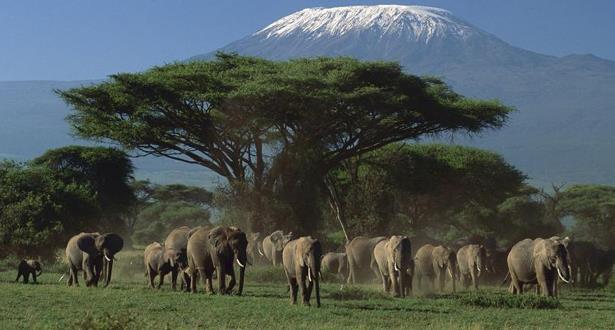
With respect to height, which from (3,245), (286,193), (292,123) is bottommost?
(3,245)

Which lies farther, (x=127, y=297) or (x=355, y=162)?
(x=355, y=162)

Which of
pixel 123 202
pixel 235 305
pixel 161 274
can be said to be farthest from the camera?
pixel 123 202

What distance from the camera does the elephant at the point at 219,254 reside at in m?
24.7

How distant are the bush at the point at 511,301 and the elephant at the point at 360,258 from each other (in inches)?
412

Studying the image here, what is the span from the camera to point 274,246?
3966 centimetres

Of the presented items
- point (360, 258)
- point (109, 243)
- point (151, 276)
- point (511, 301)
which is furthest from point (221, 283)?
point (360, 258)

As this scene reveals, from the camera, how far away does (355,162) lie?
53750 millimetres

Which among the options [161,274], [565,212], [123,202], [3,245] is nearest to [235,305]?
[161,274]

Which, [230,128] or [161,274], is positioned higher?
[230,128]

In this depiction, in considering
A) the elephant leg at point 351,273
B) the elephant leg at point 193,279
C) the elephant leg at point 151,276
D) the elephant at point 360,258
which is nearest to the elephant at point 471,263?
the elephant at point 360,258

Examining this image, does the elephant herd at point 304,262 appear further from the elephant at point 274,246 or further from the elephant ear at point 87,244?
the elephant at point 274,246

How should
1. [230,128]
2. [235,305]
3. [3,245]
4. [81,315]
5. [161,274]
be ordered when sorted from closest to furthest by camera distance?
[81,315] < [235,305] < [161,274] < [3,245] < [230,128]

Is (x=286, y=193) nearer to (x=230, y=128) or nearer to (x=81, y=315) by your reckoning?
(x=230, y=128)

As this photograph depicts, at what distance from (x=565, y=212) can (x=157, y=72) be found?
33151mm
